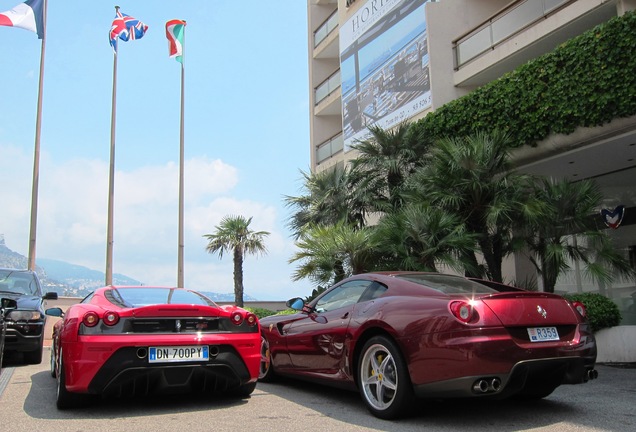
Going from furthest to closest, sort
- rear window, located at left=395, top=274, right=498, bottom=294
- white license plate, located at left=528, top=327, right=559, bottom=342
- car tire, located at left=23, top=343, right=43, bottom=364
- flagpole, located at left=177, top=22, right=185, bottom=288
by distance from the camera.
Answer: flagpole, located at left=177, top=22, right=185, bottom=288, car tire, located at left=23, top=343, right=43, bottom=364, rear window, located at left=395, top=274, right=498, bottom=294, white license plate, located at left=528, top=327, right=559, bottom=342

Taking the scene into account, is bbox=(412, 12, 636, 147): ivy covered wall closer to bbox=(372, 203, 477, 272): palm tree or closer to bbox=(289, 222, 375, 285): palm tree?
bbox=(372, 203, 477, 272): palm tree

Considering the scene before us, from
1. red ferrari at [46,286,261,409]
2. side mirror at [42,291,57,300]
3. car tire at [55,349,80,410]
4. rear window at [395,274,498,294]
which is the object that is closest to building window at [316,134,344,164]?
side mirror at [42,291,57,300]

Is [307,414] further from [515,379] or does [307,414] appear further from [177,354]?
[515,379]

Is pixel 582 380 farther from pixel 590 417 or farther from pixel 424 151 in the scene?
pixel 424 151

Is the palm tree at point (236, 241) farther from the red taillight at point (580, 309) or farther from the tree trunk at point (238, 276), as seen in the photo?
the red taillight at point (580, 309)

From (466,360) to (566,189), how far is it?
24.0ft

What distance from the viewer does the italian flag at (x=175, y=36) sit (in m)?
25.8

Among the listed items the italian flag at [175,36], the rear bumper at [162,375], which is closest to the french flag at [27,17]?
the italian flag at [175,36]

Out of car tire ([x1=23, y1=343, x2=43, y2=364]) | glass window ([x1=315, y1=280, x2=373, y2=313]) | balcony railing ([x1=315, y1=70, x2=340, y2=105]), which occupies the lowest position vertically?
car tire ([x1=23, y1=343, x2=43, y2=364])

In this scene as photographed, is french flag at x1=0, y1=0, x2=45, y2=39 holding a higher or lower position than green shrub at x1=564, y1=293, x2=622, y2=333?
higher

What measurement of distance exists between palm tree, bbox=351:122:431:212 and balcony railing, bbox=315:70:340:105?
10927 millimetres

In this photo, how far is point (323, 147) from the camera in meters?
25.3

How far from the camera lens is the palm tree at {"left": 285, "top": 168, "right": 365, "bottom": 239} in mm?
15062

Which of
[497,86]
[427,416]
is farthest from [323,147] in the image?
[427,416]
